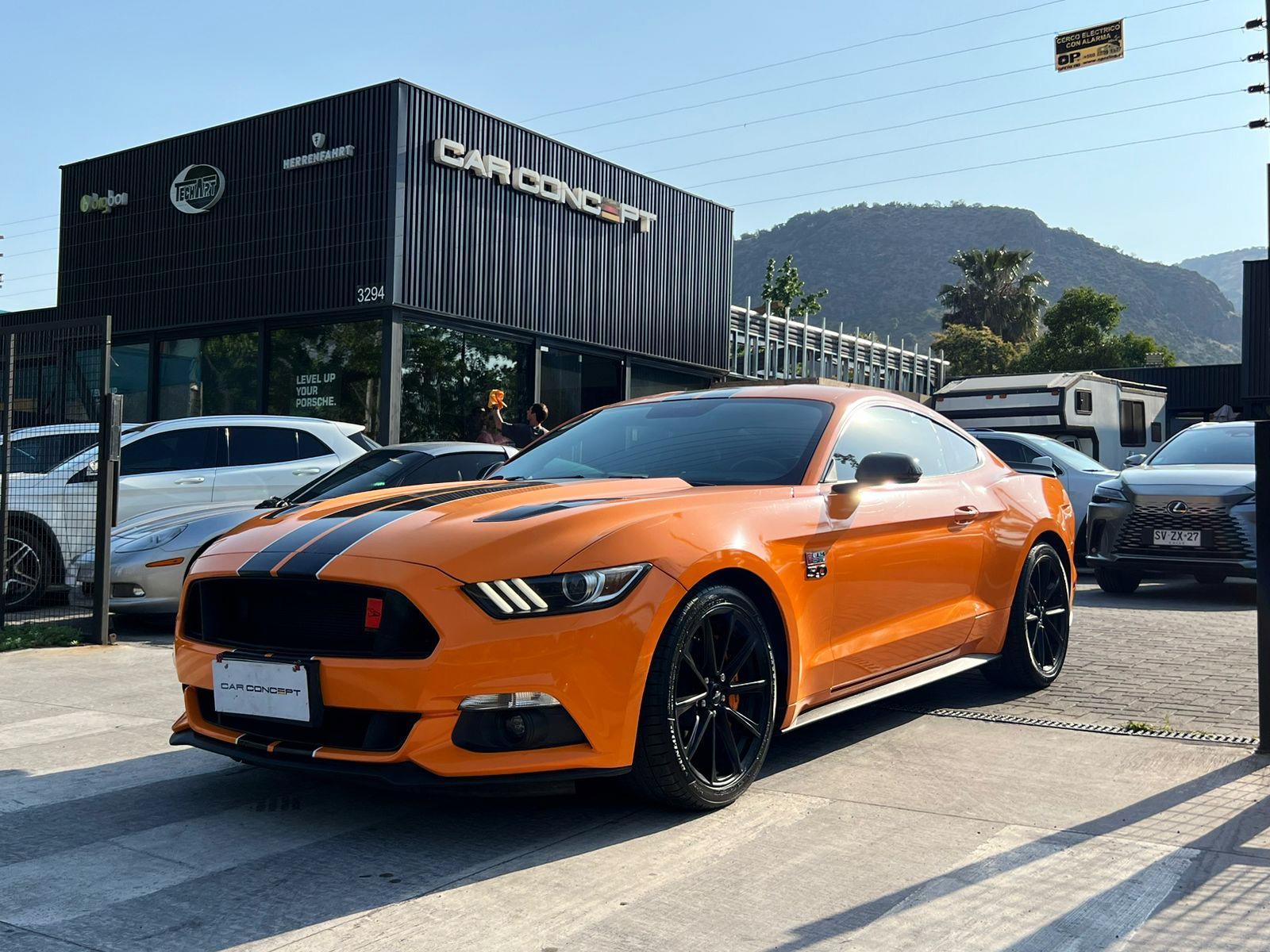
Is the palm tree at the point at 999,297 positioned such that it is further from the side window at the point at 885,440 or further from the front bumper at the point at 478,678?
the front bumper at the point at 478,678

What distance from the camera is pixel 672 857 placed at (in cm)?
350

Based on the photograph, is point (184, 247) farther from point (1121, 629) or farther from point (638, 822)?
point (638, 822)

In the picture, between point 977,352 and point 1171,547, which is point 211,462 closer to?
point 1171,547

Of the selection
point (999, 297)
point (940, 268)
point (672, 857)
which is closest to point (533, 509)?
point (672, 857)

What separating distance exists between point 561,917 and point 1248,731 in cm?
359

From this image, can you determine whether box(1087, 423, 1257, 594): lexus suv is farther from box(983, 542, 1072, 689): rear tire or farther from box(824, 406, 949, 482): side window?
box(824, 406, 949, 482): side window

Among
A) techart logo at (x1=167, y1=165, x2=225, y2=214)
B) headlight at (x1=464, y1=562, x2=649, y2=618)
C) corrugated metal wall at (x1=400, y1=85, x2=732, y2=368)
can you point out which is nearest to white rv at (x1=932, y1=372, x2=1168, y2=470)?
corrugated metal wall at (x1=400, y1=85, x2=732, y2=368)

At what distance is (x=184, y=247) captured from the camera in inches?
758

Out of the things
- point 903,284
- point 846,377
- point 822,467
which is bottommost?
point 822,467

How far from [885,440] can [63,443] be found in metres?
5.66

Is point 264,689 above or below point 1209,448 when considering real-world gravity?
below

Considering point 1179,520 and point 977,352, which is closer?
point 1179,520

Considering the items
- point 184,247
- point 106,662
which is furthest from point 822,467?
point 184,247

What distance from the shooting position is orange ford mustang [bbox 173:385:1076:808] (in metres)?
3.48
